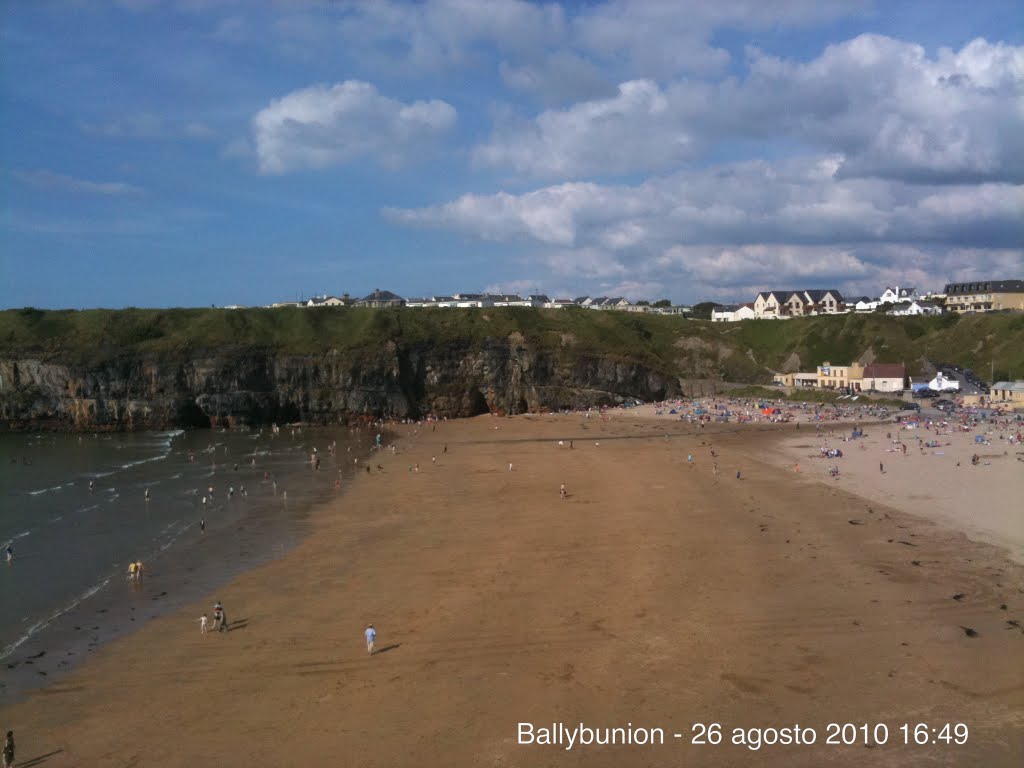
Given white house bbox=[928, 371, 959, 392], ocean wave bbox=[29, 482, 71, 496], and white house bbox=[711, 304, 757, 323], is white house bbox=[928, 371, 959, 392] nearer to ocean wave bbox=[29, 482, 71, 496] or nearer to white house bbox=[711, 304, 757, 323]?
white house bbox=[711, 304, 757, 323]

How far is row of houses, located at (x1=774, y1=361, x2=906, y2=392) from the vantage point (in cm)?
7725

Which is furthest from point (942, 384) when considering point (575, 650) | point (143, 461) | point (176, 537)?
point (143, 461)

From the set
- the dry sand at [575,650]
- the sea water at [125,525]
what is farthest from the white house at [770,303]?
the dry sand at [575,650]

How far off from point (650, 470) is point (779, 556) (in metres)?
18.6

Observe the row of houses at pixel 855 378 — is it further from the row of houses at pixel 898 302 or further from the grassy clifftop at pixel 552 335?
the row of houses at pixel 898 302

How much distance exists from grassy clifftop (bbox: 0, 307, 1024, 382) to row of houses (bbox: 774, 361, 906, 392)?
156 inches

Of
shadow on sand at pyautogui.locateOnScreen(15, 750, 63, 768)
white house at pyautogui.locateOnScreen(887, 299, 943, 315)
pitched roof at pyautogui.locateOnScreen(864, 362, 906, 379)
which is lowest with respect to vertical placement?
shadow on sand at pyautogui.locateOnScreen(15, 750, 63, 768)

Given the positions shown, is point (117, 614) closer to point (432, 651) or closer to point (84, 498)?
point (432, 651)

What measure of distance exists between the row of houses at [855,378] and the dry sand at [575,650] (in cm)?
5047

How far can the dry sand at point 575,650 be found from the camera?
44.8 feet

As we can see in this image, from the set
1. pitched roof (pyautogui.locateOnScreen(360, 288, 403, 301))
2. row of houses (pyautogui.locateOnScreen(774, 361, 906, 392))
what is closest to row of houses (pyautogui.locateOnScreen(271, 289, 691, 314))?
pitched roof (pyautogui.locateOnScreen(360, 288, 403, 301))

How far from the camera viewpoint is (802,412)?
6856 cm

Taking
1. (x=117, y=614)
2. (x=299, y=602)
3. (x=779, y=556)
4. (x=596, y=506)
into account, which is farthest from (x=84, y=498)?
(x=779, y=556)

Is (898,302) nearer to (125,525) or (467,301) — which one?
(467,301)
